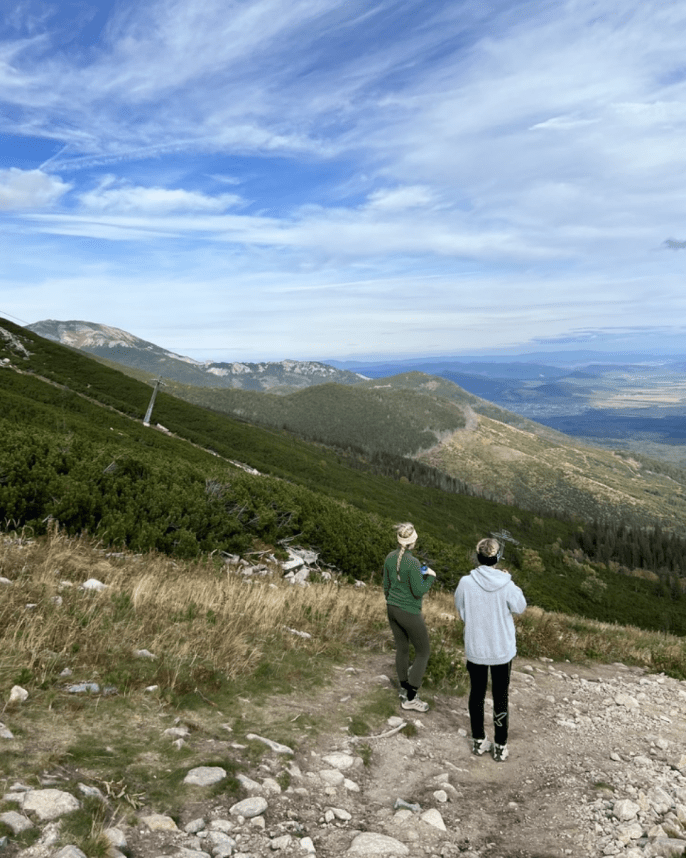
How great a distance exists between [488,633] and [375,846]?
3276mm

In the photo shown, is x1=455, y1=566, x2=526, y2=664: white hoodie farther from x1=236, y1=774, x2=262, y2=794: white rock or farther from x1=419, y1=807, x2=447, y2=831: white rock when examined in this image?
x1=236, y1=774, x2=262, y2=794: white rock

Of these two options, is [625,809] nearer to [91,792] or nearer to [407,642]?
[407,642]

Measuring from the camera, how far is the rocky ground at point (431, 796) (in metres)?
4.28

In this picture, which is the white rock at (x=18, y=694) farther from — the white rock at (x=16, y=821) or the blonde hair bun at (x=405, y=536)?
the blonde hair bun at (x=405, y=536)

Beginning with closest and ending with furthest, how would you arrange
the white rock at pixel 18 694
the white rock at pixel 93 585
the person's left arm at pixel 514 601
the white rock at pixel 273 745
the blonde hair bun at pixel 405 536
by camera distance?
the white rock at pixel 18 694
the white rock at pixel 273 745
the person's left arm at pixel 514 601
the blonde hair bun at pixel 405 536
the white rock at pixel 93 585

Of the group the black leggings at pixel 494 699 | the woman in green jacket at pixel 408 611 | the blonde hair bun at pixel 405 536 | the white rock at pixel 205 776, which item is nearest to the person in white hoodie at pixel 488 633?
the black leggings at pixel 494 699

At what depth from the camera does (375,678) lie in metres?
8.80

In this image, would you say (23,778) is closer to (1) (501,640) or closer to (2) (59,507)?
(1) (501,640)

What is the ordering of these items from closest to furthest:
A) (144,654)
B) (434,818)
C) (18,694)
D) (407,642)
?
(434,818) < (18,694) < (144,654) < (407,642)

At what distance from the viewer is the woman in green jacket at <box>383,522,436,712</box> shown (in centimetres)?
790

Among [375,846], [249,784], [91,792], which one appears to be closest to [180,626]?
[249,784]

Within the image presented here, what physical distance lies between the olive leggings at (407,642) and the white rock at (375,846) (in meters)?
3.33

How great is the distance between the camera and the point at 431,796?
562 centimetres

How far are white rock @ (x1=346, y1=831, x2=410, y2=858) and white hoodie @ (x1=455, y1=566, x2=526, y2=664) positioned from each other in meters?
2.87
